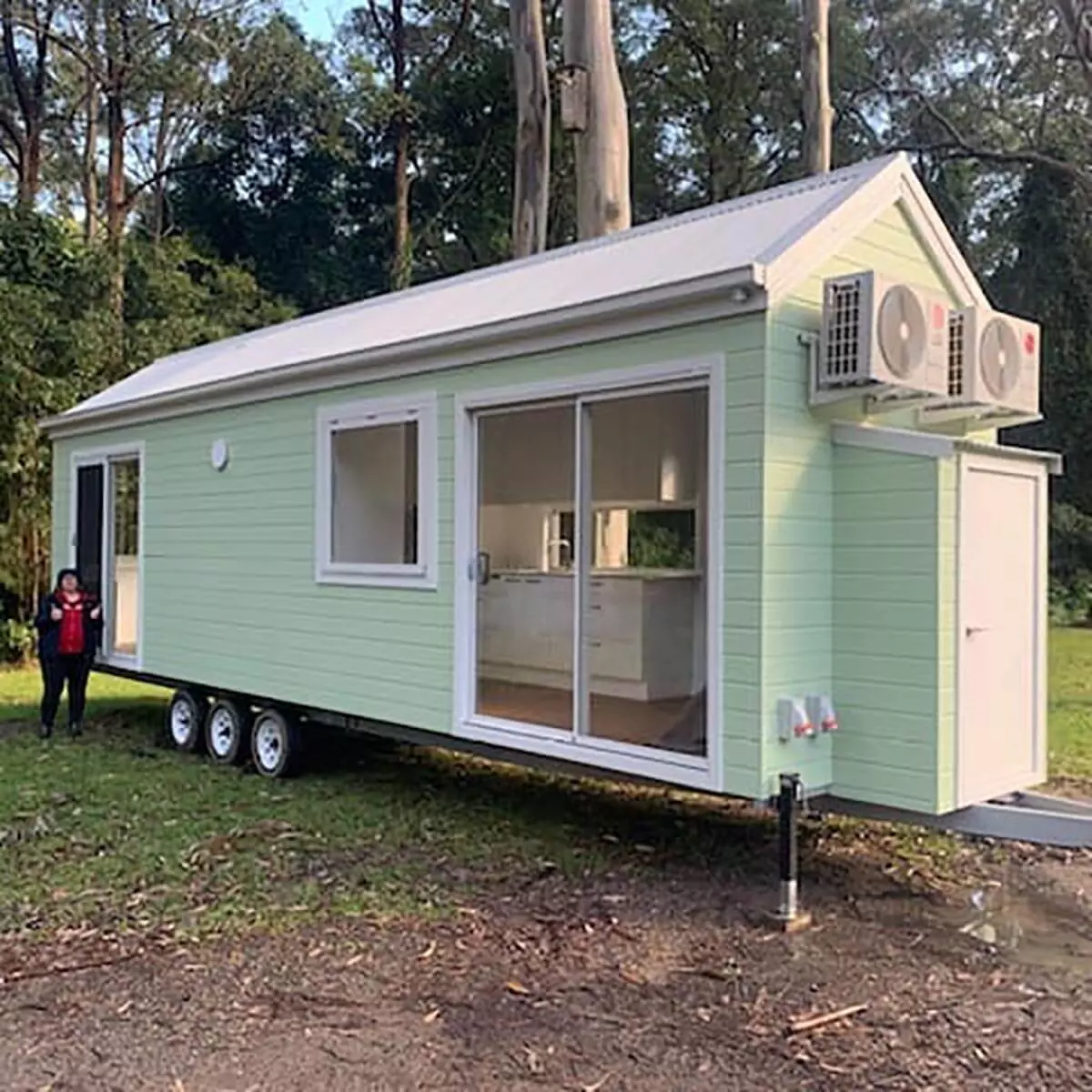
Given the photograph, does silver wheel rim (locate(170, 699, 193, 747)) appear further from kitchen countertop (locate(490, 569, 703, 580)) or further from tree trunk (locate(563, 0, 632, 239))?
tree trunk (locate(563, 0, 632, 239))

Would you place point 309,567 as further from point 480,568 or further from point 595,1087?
point 595,1087

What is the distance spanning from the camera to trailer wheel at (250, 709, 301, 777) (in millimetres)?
6965

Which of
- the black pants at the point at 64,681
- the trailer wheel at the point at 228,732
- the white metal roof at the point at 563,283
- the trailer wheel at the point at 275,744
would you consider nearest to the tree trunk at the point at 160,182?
the white metal roof at the point at 563,283

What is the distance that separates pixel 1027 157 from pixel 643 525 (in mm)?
16038

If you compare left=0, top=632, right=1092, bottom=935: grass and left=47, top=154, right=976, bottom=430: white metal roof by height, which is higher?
left=47, top=154, right=976, bottom=430: white metal roof

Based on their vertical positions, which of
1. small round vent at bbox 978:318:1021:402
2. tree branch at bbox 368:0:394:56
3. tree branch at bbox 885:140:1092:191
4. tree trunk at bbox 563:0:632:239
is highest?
tree branch at bbox 368:0:394:56

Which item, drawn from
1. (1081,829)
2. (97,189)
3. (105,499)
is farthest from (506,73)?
(1081,829)

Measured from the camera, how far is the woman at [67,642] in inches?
327

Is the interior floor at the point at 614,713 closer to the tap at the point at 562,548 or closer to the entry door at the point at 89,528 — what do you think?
the tap at the point at 562,548

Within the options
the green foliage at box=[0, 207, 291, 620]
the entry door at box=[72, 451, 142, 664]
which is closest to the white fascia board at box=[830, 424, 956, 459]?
the entry door at box=[72, 451, 142, 664]

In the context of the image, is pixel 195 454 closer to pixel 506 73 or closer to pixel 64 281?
pixel 64 281

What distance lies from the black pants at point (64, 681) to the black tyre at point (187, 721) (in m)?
0.85

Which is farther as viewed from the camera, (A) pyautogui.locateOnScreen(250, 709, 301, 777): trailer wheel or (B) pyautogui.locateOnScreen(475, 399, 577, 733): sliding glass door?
(A) pyautogui.locateOnScreen(250, 709, 301, 777): trailer wheel

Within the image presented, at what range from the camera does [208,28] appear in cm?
1939
